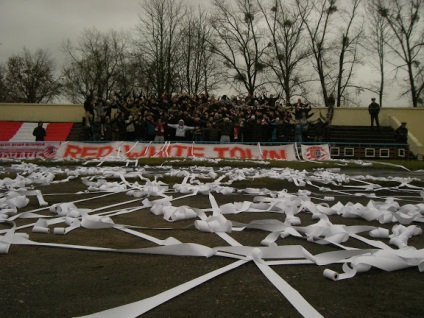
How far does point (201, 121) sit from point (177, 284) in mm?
19219

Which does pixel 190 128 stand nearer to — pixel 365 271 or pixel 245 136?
pixel 245 136

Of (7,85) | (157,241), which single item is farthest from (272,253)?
(7,85)

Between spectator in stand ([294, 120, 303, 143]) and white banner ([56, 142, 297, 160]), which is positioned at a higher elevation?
spectator in stand ([294, 120, 303, 143])

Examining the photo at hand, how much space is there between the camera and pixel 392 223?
14.5 ft

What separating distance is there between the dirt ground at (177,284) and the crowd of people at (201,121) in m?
17.8

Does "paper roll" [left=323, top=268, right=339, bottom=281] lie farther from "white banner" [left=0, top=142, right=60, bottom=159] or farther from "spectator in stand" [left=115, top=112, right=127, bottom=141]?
"spectator in stand" [left=115, top=112, right=127, bottom=141]

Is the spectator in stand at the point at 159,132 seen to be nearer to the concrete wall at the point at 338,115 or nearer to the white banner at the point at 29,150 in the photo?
the white banner at the point at 29,150

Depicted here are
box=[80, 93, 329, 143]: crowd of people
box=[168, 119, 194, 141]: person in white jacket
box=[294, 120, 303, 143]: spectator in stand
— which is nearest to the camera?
box=[168, 119, 194, 141]: person in white jacket

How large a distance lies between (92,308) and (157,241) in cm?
133

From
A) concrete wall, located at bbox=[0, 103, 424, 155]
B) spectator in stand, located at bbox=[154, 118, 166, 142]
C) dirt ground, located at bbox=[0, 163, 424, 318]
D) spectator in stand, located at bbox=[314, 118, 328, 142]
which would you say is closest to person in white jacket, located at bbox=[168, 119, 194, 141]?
spectator in stand, located at bbox=[154, 118, 166, 142]

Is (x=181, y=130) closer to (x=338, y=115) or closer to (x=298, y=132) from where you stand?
(x=298, y=132)

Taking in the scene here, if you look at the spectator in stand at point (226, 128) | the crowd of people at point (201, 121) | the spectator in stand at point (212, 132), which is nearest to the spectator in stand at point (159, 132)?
the crowd of people at point (201, 121)

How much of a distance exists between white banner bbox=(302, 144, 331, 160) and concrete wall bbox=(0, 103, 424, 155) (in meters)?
10.6

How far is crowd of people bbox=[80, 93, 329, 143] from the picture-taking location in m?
21.2
